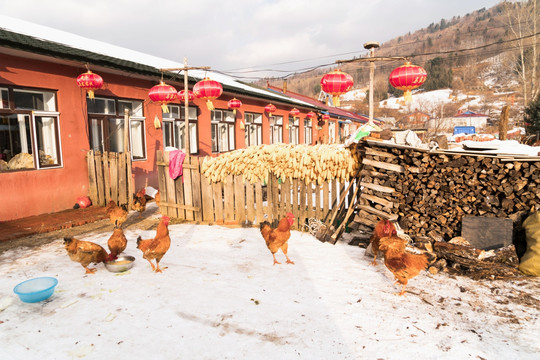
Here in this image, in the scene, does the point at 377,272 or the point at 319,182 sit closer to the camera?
the point at 377,272

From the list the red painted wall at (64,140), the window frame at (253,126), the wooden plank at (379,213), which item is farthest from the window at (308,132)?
the wooden plank at (379,213)

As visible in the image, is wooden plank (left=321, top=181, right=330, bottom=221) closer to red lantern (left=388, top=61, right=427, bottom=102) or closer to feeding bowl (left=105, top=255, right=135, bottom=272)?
red lantern (left=388, top=61, right=427, bottom=102)

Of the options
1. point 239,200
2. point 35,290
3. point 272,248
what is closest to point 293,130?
point 239,200

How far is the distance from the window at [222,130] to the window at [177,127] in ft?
4.84

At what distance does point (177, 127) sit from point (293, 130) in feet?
46.5

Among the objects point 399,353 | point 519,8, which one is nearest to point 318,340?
point 399,353

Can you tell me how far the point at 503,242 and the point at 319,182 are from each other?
336 centimetres

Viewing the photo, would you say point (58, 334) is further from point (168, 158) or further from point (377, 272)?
point (168, 158)

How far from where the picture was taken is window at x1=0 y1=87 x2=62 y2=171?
7359 mm

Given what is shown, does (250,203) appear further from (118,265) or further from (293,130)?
(293,130)

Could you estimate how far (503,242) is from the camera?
4.79 metres

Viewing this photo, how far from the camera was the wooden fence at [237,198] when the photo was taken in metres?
6.57

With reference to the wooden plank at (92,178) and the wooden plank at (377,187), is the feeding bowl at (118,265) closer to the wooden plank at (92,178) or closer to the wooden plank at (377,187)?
the wooden plank at (377,187)

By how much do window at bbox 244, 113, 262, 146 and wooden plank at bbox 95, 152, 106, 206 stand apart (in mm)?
10128
